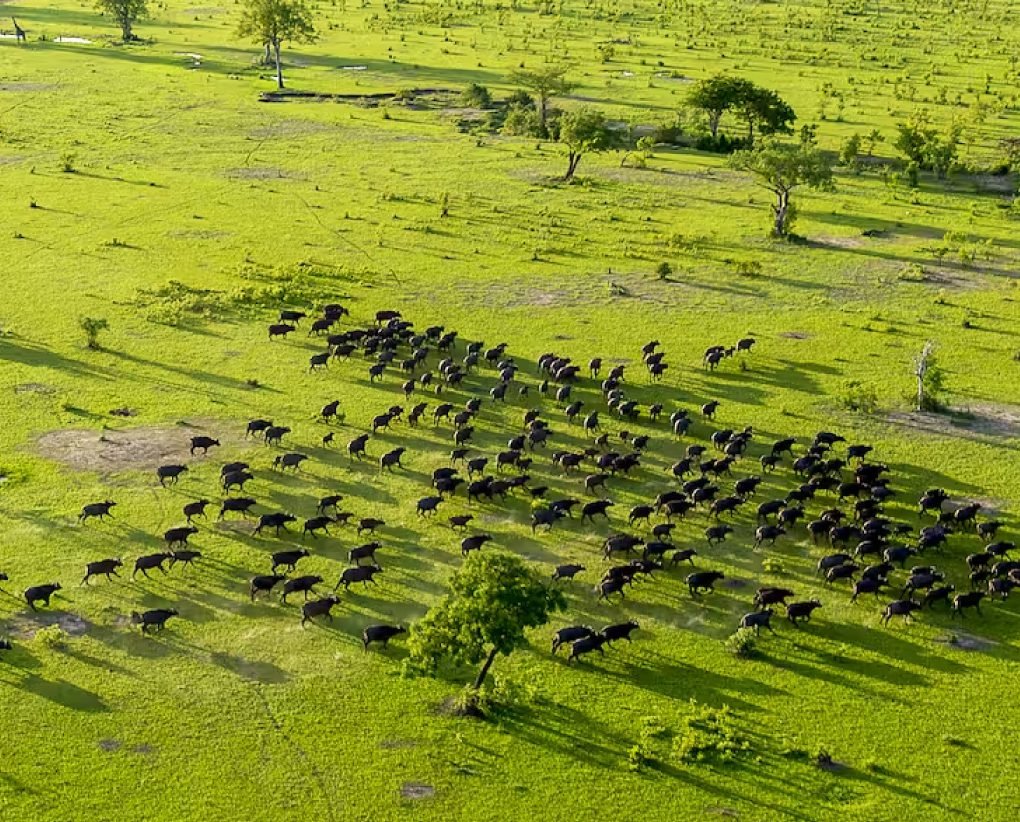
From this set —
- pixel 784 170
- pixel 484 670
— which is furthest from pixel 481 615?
pixel 784 170

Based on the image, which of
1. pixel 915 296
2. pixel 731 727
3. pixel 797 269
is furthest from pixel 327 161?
pixel 731 727

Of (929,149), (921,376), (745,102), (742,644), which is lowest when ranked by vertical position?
(742,644)

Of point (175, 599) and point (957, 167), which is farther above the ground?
point (957, 167)

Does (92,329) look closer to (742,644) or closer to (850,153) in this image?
(742,644)

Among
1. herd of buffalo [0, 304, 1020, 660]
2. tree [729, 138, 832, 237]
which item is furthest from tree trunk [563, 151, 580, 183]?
herd of buffalo [0, 304, 1020, 660]

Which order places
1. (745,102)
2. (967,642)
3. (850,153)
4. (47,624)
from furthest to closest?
(745,102) → (850,153) → (967,642) → (47,624)

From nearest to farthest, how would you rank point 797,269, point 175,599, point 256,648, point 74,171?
point 256,648
point 175,599
point 797,269
point 74,171

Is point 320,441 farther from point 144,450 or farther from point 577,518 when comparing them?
point 577,518

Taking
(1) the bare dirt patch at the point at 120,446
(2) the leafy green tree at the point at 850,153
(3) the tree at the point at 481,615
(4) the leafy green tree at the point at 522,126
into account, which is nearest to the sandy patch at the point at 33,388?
(1) the bare dirt patch at the point at 120,446
